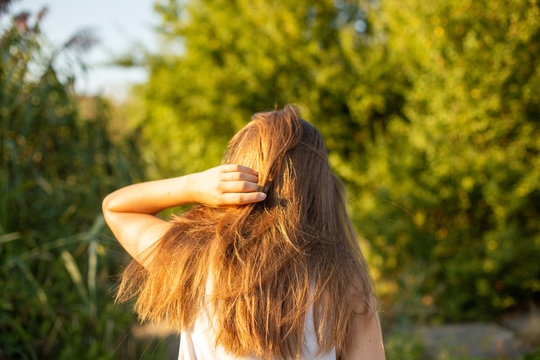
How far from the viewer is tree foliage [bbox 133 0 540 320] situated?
4.97 meters

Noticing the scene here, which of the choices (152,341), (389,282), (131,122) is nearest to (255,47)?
(131,122)

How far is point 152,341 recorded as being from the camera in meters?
3.30

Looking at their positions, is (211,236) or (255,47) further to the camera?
(255,47)

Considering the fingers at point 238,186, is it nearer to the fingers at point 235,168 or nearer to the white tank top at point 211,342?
the fingers at point 235,168

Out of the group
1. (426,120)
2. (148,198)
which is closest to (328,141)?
(426,120)

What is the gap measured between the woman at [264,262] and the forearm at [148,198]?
0.02 metres

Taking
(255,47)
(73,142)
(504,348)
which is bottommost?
(504,348)

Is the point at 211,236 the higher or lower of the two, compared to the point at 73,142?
lower

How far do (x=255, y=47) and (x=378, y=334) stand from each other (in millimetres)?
6142

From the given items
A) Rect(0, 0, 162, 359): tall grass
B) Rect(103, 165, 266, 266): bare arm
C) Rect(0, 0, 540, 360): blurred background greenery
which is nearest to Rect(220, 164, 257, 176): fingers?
Rect(103, 165, 266, 266): bare arm

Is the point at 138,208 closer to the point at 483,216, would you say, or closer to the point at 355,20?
the point at 483,216

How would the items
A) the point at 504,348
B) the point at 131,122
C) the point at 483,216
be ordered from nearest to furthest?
the point at 504,348 < the point at 483,216 < the point at 131,122

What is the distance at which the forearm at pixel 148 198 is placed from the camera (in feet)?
4.60

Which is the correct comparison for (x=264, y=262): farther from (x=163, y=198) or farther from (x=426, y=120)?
(x=426, y=120)
